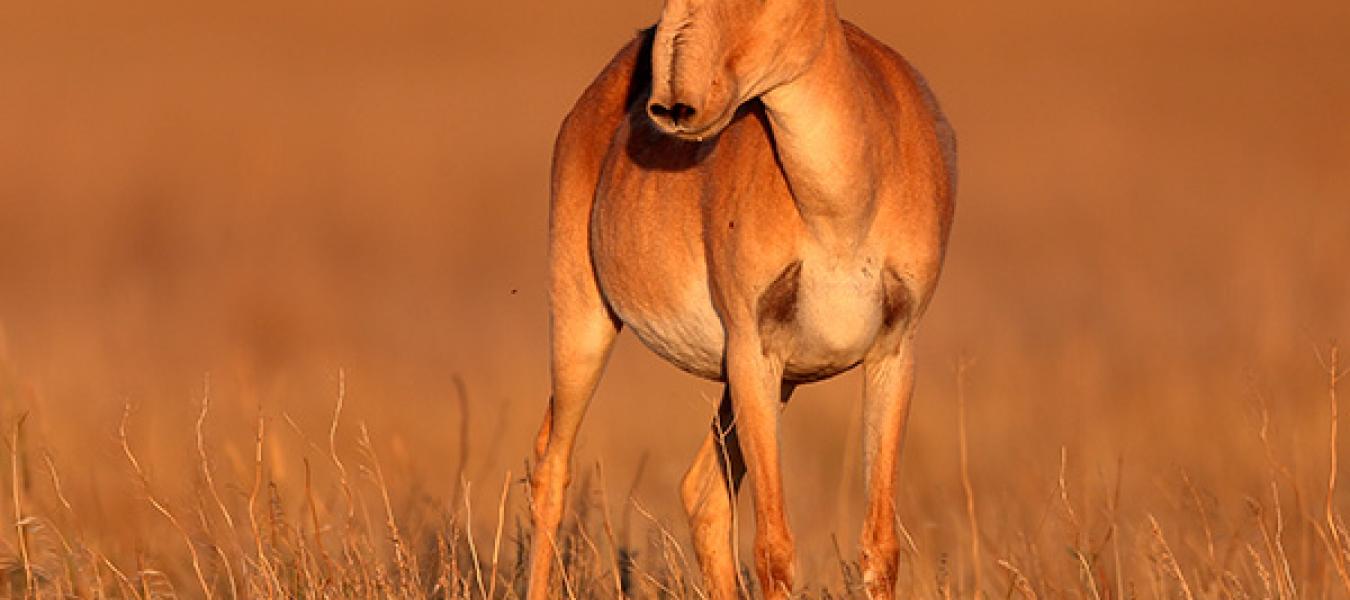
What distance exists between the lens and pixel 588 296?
8312mm

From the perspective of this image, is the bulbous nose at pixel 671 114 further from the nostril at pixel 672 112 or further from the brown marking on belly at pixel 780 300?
the brown marking on belly at pixel 780 300

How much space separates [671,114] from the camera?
6.02 metres

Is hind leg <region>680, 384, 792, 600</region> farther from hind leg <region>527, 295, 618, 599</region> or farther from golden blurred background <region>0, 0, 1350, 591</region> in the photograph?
golden blurred background <region>0, 0, 1350, 591</region>

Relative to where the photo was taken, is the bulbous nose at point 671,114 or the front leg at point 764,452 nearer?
the bulbous nose at point 671,114

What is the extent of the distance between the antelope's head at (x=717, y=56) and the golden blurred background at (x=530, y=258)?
1808mm

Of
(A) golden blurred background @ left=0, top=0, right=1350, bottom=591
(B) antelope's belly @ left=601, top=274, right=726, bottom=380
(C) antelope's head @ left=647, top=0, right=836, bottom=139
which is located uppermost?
(C) antelope's head @ left=647, top=0, right=836, bottom=139

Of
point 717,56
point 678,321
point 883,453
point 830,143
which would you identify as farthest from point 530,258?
point 717,56

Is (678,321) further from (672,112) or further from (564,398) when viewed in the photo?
(672,112)

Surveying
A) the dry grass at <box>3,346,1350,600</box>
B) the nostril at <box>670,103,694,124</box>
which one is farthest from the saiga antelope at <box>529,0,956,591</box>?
the dry grass at <box>3,346,1350,600</box>

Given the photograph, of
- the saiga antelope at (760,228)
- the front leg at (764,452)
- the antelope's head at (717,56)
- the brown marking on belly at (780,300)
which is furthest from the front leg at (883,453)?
the antelope's head at (717,56)

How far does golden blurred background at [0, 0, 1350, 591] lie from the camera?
11.5m

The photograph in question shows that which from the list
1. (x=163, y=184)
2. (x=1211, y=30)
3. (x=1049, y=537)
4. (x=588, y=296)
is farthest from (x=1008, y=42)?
(x=588, y=296)

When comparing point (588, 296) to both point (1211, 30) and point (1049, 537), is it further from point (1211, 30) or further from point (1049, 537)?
point (1211, 30)

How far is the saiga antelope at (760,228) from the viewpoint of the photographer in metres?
6.34
